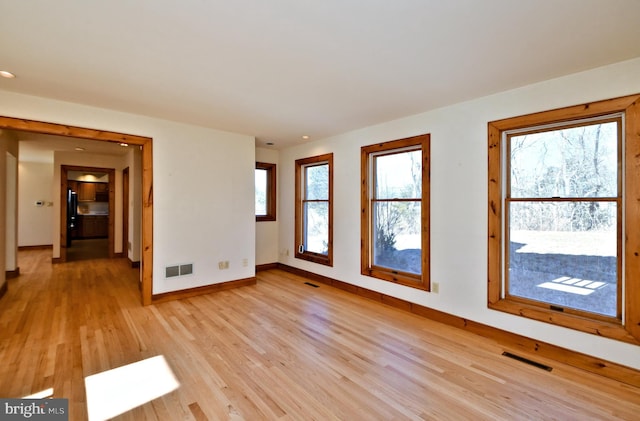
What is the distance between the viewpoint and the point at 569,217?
2.60 m

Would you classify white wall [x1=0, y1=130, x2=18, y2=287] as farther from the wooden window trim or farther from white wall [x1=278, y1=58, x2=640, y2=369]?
white wall [x1=278, y1=58, x2=640, y2=369]

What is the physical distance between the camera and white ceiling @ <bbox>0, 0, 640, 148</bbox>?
167 centimetres

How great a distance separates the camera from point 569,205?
259 centimetres

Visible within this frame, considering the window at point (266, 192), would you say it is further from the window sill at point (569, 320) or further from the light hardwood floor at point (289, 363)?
the window sill at point (569, 320)

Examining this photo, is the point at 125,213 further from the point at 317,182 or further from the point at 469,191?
the point at 469,191

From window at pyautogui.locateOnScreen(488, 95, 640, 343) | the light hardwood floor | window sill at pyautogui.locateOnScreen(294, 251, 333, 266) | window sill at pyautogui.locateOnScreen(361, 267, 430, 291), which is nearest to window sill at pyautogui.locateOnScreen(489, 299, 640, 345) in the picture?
window at pyautogui.locateOnScreen(488, 95, 640, 343)

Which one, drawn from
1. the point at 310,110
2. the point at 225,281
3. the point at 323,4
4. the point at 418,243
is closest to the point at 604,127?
the point at 418,243

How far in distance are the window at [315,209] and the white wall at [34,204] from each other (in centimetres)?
712

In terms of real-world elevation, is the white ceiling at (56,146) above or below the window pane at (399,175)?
above

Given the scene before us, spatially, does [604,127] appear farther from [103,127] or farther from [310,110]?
[103,127]

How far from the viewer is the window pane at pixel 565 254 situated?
7.89ft

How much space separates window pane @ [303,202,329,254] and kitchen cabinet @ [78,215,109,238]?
8.90 metres

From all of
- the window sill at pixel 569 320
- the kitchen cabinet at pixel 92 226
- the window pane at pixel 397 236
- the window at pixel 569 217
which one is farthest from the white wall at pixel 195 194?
the kitchen cabinet at pixel 92 226

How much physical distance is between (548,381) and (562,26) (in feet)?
8.13
